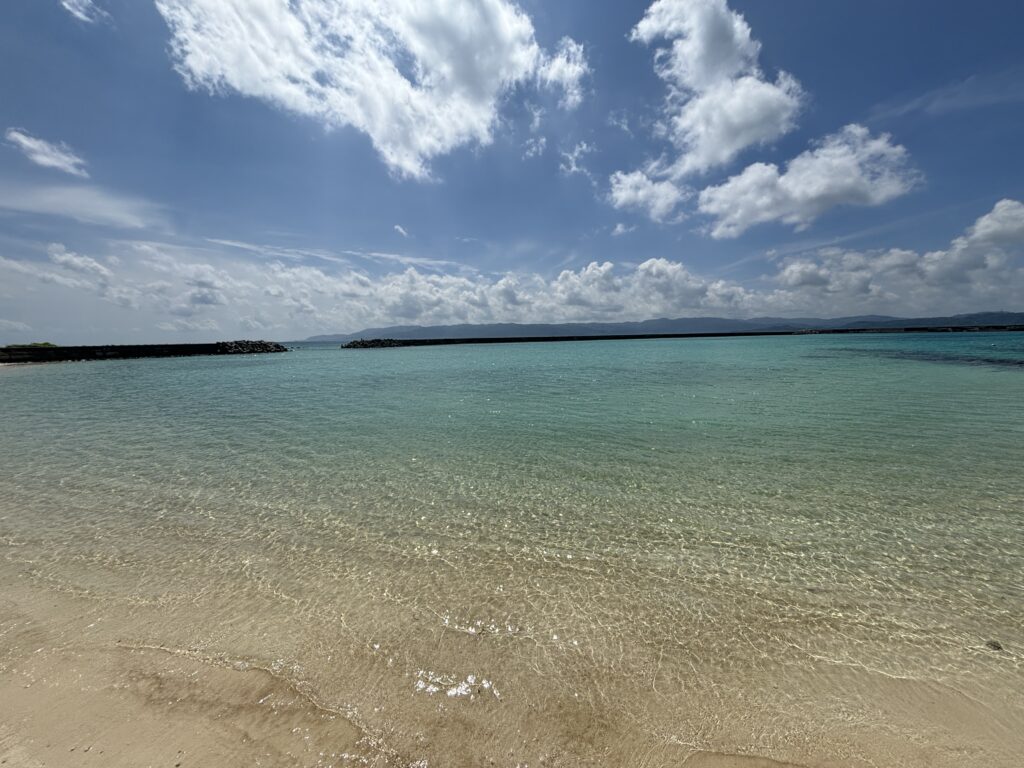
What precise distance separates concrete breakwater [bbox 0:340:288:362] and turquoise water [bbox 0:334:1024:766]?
251 feet

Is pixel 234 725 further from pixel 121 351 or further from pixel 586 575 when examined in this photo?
pixel 121 351

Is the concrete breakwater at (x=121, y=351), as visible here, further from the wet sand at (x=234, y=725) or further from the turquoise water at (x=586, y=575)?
the wet sand at (x=234, y=725)

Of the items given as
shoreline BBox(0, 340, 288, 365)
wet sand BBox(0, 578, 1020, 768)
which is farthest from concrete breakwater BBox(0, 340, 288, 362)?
wet sand BBox(0, 578, 1020, 768)

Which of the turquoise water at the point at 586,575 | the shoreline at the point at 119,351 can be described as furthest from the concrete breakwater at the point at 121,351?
the turquoise water at the point at 586,575

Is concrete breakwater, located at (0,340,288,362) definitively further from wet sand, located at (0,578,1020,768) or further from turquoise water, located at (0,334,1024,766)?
wet sand, located at (0,578,1020,768)

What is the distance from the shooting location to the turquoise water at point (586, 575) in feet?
11.9

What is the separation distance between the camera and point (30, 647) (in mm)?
4461

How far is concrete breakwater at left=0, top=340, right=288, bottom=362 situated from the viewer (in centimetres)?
6234

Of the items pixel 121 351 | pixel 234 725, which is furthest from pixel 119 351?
pixel 234 725

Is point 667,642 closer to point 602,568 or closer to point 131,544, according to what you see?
point 602,568

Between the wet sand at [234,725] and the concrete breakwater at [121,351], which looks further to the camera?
the concrete breakwater at [121,351]

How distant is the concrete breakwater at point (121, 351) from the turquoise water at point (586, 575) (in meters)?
76.6

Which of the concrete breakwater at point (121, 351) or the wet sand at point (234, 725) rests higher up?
the concrete breakwater at point (121, 351)

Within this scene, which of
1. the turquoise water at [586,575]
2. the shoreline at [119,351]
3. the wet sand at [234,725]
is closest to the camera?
the wet sand at [234,725]
